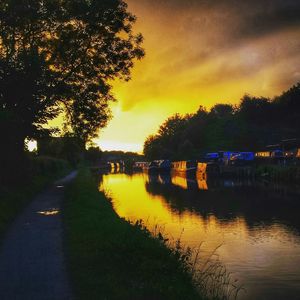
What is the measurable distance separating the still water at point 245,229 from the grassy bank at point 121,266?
2854mm

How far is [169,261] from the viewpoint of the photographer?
14148 millimetres

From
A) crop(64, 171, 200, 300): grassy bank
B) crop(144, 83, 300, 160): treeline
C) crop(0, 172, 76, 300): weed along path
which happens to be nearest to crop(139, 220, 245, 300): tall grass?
crop(64, 171, 200, 300): grassy bank

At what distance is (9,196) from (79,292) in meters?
17.2

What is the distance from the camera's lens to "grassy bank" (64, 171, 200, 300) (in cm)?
1099

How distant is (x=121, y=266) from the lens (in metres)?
13.1

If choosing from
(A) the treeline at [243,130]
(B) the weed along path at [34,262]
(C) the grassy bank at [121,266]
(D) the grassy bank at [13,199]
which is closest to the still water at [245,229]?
(C) the grassy bank at [121,266]

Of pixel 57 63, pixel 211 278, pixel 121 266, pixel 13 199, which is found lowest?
pixel 211 278

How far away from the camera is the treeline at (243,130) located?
4222 inches

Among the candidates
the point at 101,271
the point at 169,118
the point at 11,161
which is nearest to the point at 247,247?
the point at 101,271

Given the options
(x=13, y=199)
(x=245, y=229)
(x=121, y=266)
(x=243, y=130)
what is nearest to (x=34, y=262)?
(x=121, y=266)

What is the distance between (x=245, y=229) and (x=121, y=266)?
14.9 metres

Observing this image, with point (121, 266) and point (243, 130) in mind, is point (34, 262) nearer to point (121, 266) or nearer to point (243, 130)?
point (121, 266)

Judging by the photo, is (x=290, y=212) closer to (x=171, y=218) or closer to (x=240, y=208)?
(x=240, y=208)

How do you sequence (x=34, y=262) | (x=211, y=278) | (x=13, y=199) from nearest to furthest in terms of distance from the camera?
(x=34, y=262) → (x=211, y=278) → (x=13, y=199)
